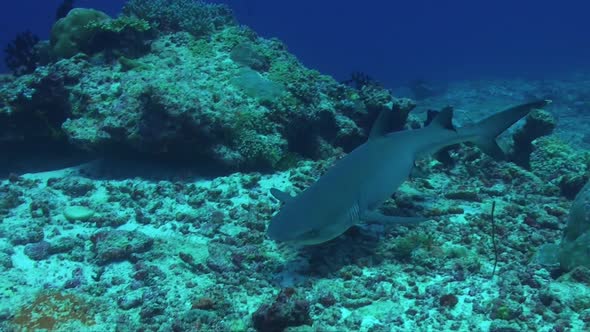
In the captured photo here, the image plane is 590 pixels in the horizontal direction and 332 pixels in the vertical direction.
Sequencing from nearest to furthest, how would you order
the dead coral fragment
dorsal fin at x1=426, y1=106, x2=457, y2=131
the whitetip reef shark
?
1. the dead coral fragment
2. the whitetip reef shark
3. dorsal fin at x1=426, y1=106, x2=457, y2=131

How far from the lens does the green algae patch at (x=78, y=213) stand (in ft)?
18.5

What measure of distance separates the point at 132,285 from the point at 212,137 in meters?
3.02

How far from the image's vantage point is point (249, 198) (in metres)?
6.31

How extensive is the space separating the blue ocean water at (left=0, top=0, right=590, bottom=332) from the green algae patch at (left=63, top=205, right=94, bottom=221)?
0.02 meters

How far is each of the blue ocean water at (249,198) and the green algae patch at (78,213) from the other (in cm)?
2

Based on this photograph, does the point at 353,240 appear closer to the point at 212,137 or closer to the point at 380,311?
the point at 380,311

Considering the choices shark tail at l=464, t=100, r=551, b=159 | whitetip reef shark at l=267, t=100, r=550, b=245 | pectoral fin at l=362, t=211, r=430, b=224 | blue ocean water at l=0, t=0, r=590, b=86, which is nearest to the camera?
whitetip reef shark at l=267, t=100, r=550, b=245

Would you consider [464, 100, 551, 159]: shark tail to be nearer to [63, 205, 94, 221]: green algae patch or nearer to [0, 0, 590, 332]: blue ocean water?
[0, 0, 590, 332]: blue ocean water

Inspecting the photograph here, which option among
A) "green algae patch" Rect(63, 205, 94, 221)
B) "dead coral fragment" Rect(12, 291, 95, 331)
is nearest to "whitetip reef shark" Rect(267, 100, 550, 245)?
"dead coral fragment" Rect(12, 291, 95, 331)

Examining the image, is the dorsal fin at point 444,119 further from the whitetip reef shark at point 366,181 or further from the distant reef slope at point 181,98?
the distant reef slope at point 181,98

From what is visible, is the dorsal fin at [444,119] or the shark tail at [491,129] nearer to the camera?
the dorsal fin at [444,119]

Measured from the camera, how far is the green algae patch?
5645mm

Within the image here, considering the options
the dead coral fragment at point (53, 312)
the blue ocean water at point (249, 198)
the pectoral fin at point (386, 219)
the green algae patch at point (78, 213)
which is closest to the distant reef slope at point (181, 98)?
the blue ocean water at point (249, 198)

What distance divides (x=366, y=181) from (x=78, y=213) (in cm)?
403
